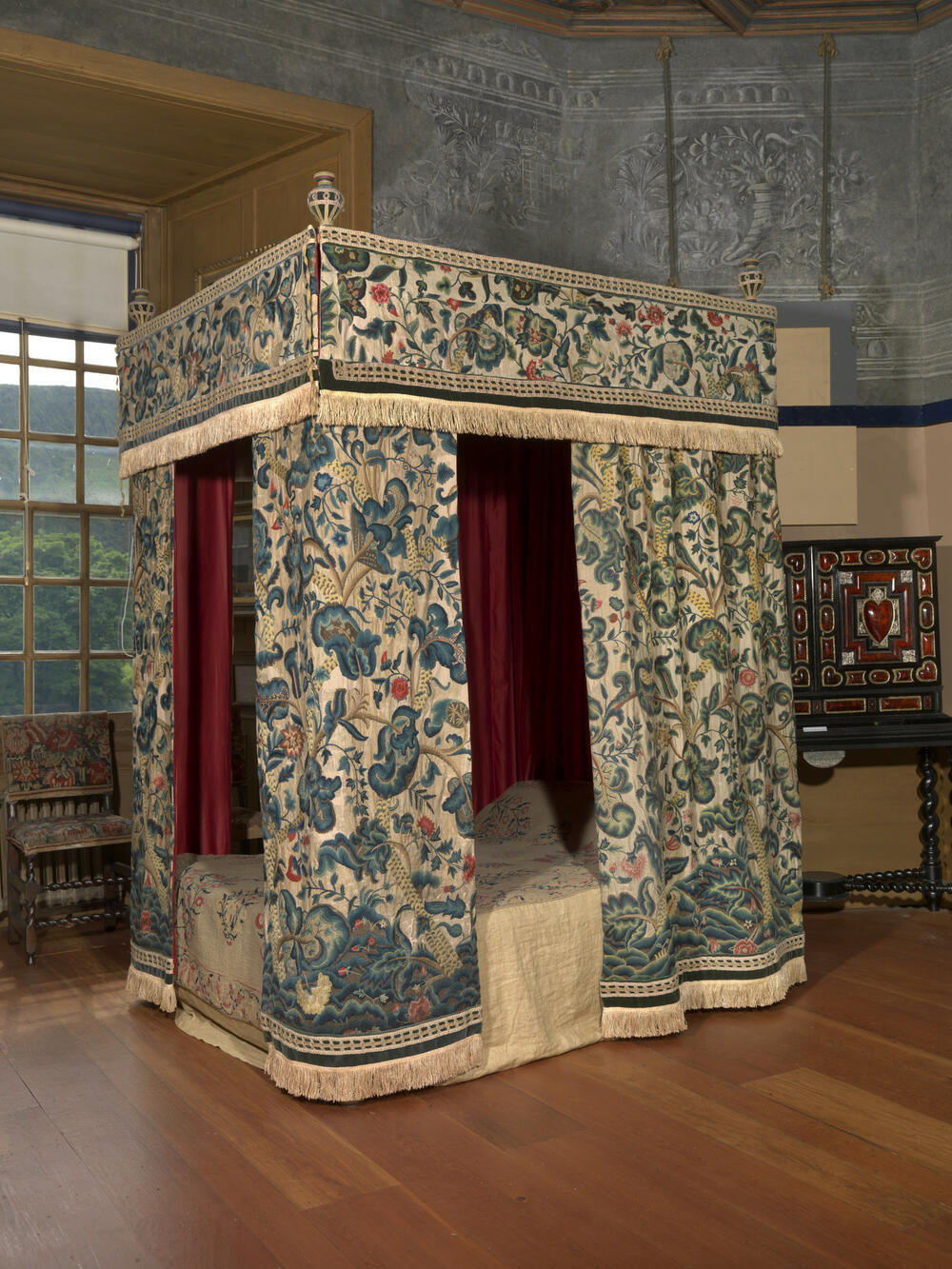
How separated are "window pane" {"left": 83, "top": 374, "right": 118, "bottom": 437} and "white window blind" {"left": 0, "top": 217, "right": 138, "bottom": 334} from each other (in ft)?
0.77

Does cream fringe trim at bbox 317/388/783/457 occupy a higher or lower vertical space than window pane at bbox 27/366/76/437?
lower

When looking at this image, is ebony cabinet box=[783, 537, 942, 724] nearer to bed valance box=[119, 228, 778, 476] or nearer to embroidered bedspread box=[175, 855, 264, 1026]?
bed valance box=[119, 228, 778, 476]

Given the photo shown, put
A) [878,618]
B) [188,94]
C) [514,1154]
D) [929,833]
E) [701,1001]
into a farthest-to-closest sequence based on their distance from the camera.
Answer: [929,833] → [878,618] → [188,94] → [701,1001] → [514,1154]

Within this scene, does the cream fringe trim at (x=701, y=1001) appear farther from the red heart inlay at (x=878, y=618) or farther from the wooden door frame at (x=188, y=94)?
the wooden door frame at (x=188, y=94)

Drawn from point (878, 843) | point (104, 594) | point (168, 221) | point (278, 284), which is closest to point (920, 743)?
point (878, 843)

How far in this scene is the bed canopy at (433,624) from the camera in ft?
10.7

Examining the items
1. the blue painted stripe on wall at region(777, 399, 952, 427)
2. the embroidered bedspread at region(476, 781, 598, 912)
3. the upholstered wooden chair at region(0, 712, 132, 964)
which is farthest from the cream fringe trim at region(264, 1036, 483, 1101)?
the blue painted stripe on wall at region(777, 399, 952, 427)

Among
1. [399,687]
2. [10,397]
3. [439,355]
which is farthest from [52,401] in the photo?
[399,687]

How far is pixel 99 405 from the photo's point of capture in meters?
5.71

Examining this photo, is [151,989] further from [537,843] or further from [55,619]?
[55,619]

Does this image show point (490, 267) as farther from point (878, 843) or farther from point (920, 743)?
point (878, 843)

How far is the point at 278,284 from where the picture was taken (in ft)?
11.1

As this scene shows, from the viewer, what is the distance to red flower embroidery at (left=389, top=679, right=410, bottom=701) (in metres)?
3.32

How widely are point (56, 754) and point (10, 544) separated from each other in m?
0.99
